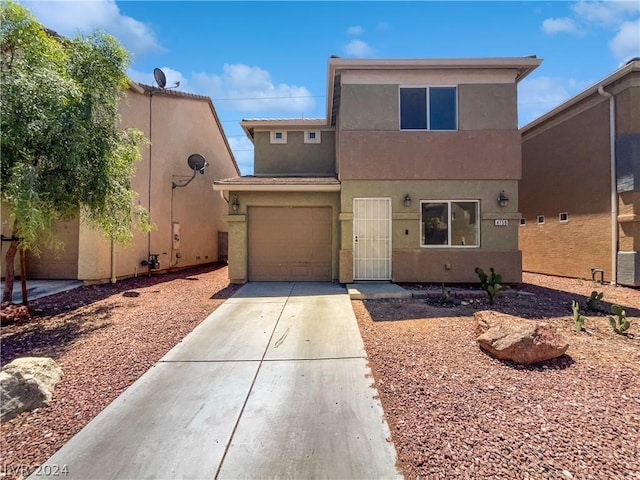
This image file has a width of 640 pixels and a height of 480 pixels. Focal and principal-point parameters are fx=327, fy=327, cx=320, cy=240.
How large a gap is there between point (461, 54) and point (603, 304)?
24.2 ft

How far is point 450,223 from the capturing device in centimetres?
955

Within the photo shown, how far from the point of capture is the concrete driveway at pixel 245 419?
259cm

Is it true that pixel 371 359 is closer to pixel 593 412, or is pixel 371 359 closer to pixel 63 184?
pixel 593 412

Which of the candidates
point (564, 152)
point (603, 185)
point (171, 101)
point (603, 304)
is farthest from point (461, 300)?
point (171, 101)

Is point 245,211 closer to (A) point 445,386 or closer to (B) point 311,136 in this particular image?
(B) point 311,136

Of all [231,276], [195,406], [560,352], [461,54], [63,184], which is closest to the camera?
[195,406]

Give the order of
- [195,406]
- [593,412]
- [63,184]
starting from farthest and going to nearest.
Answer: [63,184] < [195,406] < [593,412]

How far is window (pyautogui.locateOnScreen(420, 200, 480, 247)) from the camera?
949 centimetres

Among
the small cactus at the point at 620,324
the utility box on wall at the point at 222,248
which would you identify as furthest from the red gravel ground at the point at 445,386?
the utility box on wall at the point at 222,248

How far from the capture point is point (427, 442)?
2.83 metres

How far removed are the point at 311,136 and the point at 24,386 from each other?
37.6 ft

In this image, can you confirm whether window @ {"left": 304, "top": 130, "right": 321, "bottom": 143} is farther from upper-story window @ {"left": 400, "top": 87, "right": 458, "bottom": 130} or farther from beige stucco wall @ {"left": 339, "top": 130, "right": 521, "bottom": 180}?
upper-story window @ {"left": 400, "top": 87, "right": 458, "bottom": 130}

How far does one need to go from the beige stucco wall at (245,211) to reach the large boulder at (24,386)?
6.40 meters

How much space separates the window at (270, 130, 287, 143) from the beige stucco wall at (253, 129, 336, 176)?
13 cm
